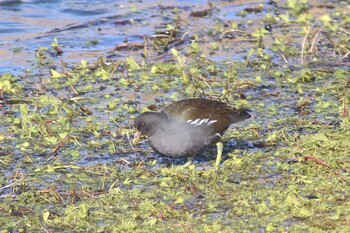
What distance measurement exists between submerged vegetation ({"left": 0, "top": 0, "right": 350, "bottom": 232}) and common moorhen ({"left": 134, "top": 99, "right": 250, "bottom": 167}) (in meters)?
0.19

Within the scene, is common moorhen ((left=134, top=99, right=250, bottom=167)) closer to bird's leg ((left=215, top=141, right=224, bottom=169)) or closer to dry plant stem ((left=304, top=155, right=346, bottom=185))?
bird's leg ((left=215, top=141, right=224, bottom=169))

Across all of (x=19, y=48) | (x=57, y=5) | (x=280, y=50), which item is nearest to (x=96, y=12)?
(x=57, y=5)

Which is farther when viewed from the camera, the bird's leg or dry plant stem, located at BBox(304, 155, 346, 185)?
the bird's leg

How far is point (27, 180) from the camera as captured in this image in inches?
251

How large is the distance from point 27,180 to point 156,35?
16.1 feet

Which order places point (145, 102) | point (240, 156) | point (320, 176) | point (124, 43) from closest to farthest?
1. point (320, 176)
2. point (240, 156)
3. point (145, 102)
4. point (124, 43)

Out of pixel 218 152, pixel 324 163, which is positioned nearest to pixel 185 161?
pixel 218 152

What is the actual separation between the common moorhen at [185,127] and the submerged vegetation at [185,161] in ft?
0.64

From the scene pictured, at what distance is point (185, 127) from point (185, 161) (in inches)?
18.1

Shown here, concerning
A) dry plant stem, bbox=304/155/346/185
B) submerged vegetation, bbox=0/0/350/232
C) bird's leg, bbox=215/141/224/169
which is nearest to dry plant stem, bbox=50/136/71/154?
submerged vegetation, bbox=0/0/350/232

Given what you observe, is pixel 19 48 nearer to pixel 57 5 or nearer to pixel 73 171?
pixel 57 5

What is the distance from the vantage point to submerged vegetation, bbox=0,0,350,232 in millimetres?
5609

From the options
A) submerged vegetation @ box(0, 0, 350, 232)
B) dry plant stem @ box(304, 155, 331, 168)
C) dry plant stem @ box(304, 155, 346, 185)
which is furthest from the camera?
dry plant stem @ box(304, 155, 331, 168)

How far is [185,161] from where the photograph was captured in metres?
7.01
